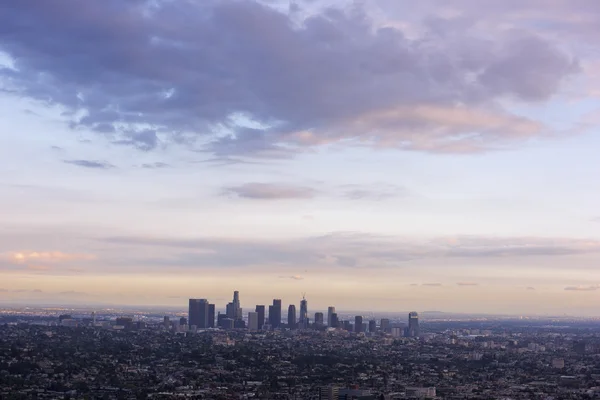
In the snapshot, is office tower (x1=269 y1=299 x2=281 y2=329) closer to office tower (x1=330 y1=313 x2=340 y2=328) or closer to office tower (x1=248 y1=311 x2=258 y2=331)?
office tower (x1=248 y1=311 x2=258 y2=331)

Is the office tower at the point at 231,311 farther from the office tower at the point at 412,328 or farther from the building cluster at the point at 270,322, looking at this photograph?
the office tower at the point at 412,328

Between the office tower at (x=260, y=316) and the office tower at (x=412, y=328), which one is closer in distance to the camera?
the office tower at (x=412, y=328)

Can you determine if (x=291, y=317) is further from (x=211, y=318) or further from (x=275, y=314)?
(x=211, y=318)

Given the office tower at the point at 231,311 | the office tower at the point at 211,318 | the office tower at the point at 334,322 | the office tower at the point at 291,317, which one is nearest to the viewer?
the office tower at the point at 211,318

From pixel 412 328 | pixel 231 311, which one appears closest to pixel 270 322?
pixel 231 311

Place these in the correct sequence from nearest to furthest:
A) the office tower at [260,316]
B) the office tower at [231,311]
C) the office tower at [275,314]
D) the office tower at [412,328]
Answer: the office tower at [412,328] < the office tower at [260,316] < the office tower at [275,314] < the office tower at [231,311]

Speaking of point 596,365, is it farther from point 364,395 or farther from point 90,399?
point 90,399

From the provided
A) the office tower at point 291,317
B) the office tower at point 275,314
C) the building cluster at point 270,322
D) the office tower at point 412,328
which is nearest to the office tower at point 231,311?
the building cluster at point 270,322

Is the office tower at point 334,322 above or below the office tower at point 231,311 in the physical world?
below

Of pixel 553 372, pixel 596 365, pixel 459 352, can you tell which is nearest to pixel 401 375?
pixel 553 372
